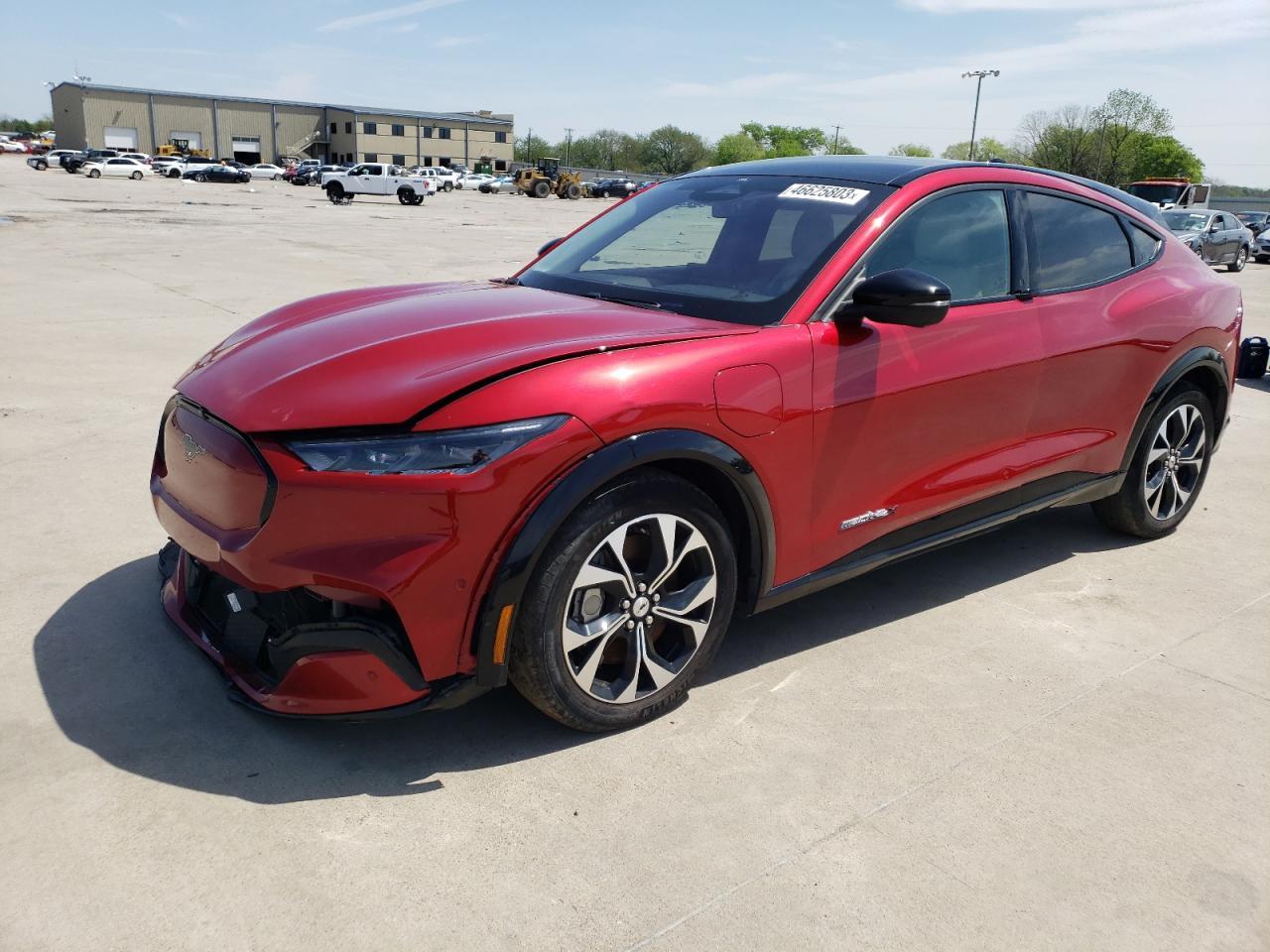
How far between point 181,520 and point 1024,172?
334cm

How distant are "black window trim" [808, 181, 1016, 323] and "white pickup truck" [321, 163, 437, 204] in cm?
4339

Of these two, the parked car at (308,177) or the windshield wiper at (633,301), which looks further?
the parked car at (308,177)

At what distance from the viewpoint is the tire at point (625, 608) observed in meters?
2.66

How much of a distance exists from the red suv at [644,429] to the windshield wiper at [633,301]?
16mm

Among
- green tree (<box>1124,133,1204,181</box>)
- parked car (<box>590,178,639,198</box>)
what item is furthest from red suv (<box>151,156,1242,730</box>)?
green tree (<box>1124,133,1204,181</box>)

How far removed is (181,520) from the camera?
286 cm

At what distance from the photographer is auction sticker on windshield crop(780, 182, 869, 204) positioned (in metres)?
3.49

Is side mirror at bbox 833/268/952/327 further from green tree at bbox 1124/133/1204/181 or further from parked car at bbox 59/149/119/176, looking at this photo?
green tree at bbox 1124/133/1204/181

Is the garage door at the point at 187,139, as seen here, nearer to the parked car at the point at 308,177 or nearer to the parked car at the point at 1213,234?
the parked car at the point at 308,177

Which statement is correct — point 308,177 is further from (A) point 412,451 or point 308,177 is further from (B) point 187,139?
(A) point 412,451

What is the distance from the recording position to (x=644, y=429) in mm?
2713

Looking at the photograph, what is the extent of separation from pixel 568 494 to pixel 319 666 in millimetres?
756

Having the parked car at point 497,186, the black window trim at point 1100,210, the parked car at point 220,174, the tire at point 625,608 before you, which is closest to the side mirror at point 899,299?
the tire at point 625,608

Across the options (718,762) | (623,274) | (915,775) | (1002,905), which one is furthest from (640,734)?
(623,274)
